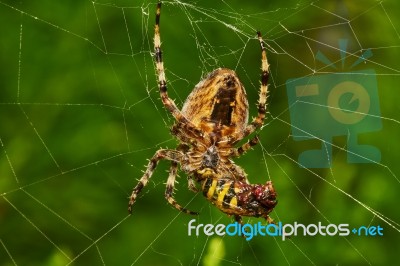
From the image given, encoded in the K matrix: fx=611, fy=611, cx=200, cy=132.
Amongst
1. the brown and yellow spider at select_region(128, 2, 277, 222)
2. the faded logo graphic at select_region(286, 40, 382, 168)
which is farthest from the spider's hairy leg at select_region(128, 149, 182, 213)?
the faded logo graphic at select_region(286, 40, 382, 168)

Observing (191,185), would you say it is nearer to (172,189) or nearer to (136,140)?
(172,189)

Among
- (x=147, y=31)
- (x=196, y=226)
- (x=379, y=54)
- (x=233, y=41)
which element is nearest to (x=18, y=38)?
(x=147, y=31)

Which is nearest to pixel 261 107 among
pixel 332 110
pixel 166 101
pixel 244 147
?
pixel 244 147

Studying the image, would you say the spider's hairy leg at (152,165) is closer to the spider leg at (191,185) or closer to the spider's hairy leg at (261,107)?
the spider leg at (191,185)

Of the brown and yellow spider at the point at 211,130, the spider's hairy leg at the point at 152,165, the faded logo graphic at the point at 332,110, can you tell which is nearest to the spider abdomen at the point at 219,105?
the brown and yellow spider at the point at 211,130

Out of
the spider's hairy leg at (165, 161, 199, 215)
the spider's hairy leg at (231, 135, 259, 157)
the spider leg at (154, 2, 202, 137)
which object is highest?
the spider leg at (154, 2, 202, 137)

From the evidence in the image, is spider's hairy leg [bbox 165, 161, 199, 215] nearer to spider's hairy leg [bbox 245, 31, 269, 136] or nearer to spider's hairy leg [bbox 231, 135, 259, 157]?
spider's hairy leg [bbox 231, 135, 259, 157]

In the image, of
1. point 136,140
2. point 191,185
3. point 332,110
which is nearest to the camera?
point 191,185
